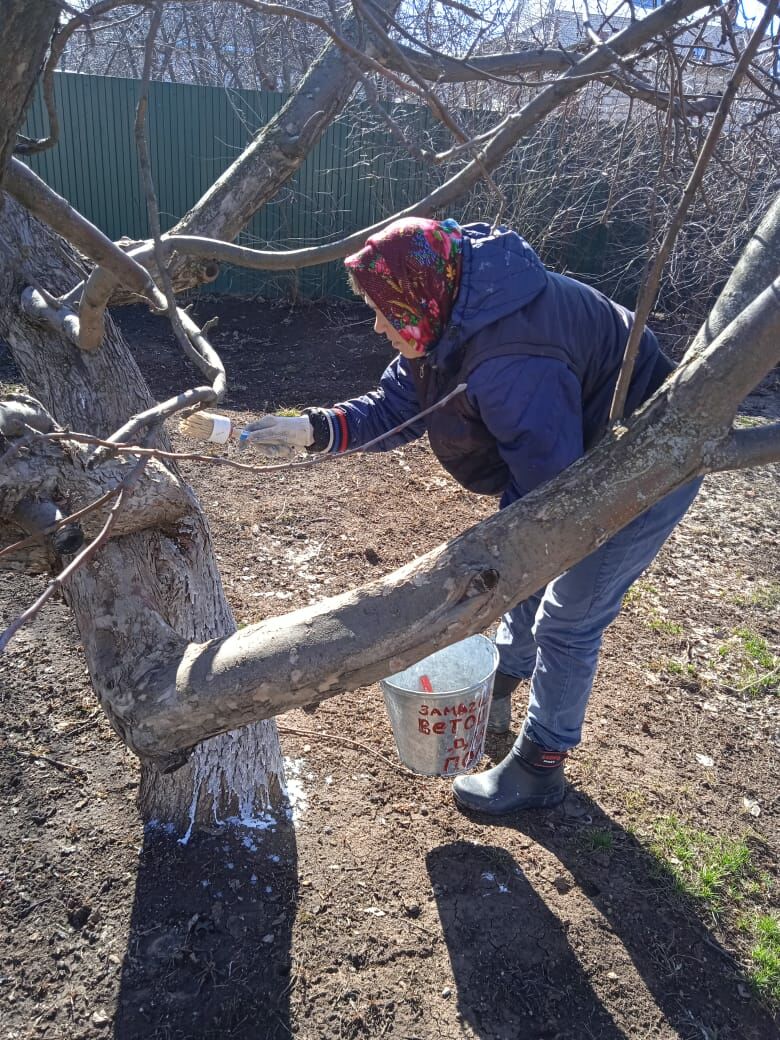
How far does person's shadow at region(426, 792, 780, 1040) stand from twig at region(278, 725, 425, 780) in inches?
12.7

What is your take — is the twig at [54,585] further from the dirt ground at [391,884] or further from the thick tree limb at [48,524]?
the dirt ground at [391,884]

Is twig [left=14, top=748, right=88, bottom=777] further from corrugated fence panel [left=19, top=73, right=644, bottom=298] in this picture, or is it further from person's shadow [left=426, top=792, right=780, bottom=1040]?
corrugated fence panel [left=19, top=73, right=644, bottom=298]

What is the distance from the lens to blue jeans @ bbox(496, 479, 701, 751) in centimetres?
197

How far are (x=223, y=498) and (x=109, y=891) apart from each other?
2548 mm

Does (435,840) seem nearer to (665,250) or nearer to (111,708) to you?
(111,708)

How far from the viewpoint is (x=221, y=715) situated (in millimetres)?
1440

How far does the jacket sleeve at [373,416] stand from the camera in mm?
2252

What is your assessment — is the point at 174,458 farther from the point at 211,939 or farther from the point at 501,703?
the point at 501,703

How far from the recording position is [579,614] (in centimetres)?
207

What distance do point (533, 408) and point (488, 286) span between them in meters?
0.29

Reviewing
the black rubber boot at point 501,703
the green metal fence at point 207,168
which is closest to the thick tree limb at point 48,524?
the black rubber boot at point 501,703

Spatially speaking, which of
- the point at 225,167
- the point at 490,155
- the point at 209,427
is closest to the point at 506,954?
the point at 209,427

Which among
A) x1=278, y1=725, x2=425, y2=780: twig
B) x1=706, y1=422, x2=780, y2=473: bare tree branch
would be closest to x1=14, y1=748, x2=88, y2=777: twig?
x1=278, y1=725, x2=425, y2=780: twig

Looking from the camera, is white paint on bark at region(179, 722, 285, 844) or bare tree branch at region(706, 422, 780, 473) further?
white paint on bark at region(179, 722, 285, 844)
